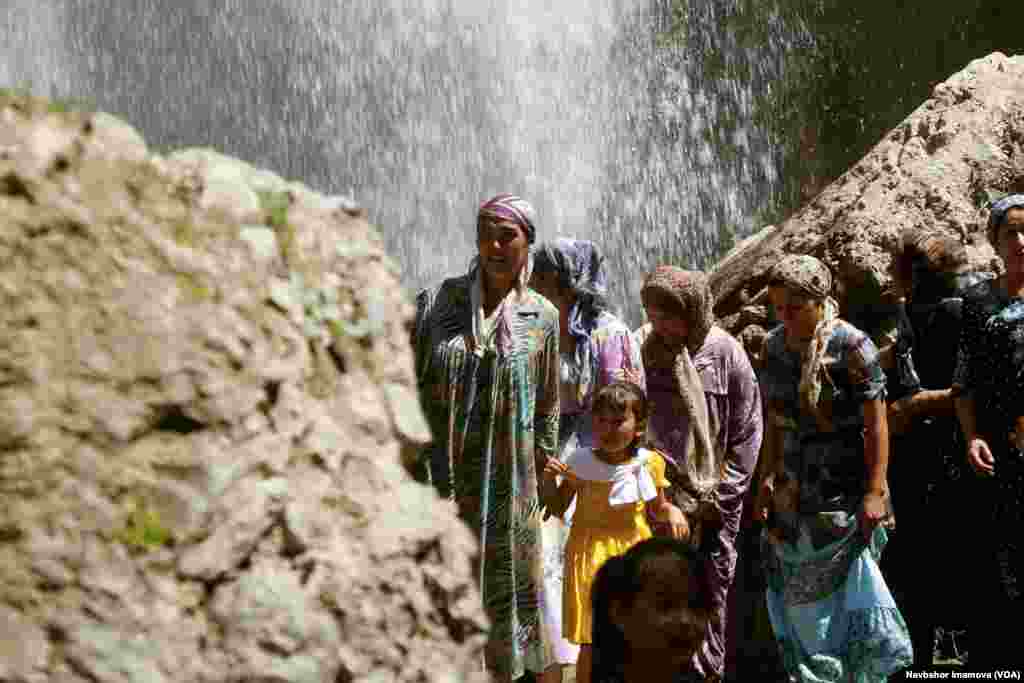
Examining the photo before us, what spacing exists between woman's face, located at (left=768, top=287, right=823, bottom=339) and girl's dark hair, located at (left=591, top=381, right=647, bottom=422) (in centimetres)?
74

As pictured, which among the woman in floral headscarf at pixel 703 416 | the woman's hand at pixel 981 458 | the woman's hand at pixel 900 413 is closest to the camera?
the woman's hand at pixel 981 458

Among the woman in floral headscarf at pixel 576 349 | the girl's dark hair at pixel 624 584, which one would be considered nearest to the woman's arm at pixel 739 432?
the woman in floral headscarf at pixel 576 349

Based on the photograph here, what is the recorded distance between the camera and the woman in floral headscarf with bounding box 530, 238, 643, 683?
5.49m

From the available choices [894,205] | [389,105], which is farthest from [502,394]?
[389,105]

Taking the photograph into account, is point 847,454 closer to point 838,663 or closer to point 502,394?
point 838,663

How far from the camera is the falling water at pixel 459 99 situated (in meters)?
12.0

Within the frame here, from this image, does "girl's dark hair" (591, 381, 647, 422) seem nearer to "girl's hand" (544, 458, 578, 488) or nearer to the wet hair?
"girl's hand" (544, 458, 578, 488)

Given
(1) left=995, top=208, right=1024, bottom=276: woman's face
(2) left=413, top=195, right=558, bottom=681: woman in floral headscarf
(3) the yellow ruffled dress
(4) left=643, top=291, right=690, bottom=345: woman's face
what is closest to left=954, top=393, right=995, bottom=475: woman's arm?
(1) left=995, top=208, right=1024, bottom=276: woman's face

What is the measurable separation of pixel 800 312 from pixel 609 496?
1.04 meters

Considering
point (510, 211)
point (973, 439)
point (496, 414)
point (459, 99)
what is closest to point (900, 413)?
point (973, 439)

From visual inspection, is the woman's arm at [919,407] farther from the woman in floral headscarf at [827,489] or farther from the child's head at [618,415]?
the child's head at [618,415]

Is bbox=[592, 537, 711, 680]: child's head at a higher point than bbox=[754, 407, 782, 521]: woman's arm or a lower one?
lower

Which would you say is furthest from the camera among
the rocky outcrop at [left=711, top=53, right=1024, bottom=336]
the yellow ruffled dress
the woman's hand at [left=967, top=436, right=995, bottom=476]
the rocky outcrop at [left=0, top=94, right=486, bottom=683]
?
the rocky outcrop at [left=711, top=53, right=1024, bottom=336]

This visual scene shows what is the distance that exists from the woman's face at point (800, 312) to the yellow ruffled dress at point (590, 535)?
0.82 metres
